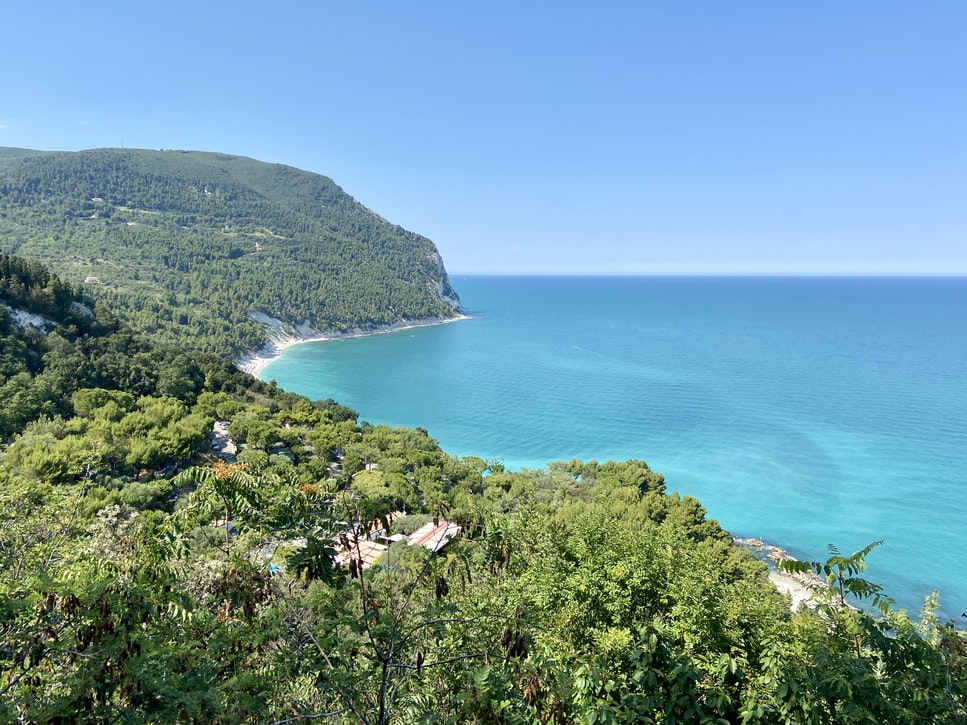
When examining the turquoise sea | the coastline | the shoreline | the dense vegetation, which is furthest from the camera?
the shoreline

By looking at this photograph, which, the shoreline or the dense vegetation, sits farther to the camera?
the shoreline

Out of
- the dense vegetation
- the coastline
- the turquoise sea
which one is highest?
the dense vegetation

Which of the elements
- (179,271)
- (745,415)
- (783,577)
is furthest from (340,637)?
(179,271)

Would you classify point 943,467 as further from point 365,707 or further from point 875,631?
point 365,707

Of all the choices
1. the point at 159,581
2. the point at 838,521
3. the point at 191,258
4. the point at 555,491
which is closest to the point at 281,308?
the point at 191,258

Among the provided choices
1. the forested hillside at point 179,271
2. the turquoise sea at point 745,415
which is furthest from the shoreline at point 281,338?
the turquoise sea at point 745,415

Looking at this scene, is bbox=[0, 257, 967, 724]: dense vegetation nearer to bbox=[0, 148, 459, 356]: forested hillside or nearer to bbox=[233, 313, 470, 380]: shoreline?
bbox=[233, 313, 470, 380]: shoreline

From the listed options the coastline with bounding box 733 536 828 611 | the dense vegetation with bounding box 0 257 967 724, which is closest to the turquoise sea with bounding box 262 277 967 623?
the coastline with bounding box 733 536 828 611
